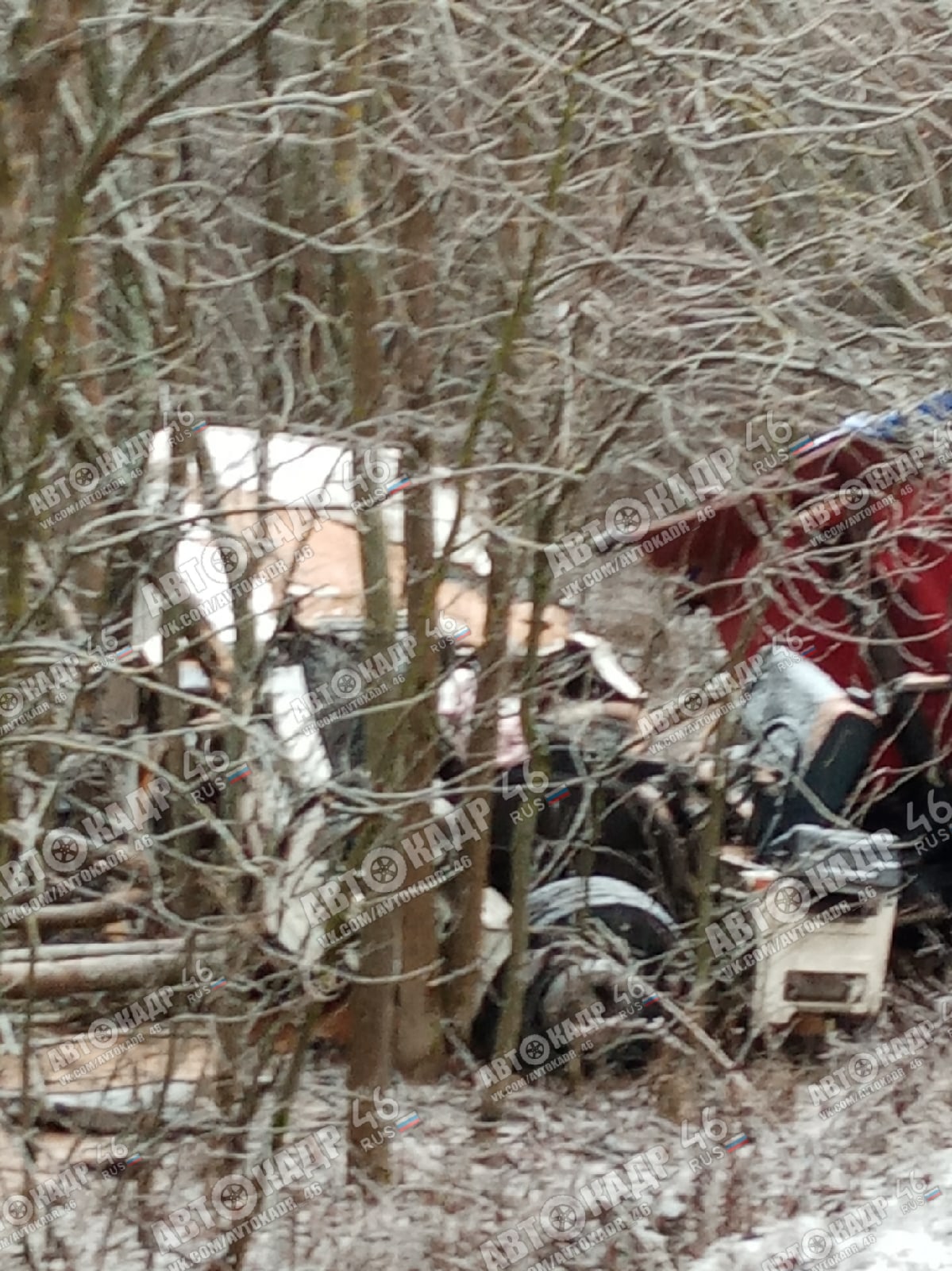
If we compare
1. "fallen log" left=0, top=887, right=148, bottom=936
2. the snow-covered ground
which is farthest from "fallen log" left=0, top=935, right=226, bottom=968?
the snow-covered ground

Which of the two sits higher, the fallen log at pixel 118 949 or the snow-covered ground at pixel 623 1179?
the fallen log at pixel 118 949

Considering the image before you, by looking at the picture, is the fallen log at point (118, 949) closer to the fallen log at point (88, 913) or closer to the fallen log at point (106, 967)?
the fallen log at point (106, 967)

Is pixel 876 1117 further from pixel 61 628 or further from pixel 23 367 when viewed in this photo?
pixel 23 367

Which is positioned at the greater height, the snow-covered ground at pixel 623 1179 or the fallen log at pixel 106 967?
the fallen log at pixel 106 967

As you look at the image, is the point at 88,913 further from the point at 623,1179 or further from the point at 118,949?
the point at 623,1179

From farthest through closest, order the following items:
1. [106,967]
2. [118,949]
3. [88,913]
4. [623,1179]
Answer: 1. [623,1179]
2. [88,913]
3. [118,949]
4. [106,967]

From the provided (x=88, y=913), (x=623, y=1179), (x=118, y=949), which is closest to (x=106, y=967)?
(x=118, y=949)

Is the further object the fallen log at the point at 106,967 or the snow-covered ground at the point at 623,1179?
the snow-covered ground at the point at 623,1179

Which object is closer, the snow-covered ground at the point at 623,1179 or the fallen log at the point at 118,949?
the fallen log at the point at 118,949

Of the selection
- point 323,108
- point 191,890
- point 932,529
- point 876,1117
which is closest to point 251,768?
point 191,890

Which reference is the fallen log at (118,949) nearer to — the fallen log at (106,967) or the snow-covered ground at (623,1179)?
the fallen log at (106,967)

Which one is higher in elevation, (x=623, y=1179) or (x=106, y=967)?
(x=106, y=967)

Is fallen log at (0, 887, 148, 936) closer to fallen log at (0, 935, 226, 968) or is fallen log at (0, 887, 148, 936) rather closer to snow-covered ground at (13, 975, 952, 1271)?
fallen log at (0, 935, 226, 968)

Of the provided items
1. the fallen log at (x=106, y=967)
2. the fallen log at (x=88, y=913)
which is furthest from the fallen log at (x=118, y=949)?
the fallen log at (x=88, y=913)
